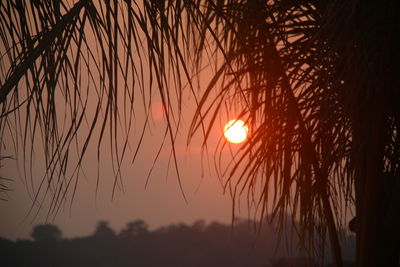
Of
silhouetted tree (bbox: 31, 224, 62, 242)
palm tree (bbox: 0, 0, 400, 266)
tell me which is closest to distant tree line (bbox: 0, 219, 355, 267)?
silhouetted tree (bbox: 31, 224, 62, 242)

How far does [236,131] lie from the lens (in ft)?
4.83

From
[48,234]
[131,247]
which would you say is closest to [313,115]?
[131,247]

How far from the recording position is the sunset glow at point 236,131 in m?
1.41

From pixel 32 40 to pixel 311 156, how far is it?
1.10m

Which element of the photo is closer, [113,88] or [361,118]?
[113,88]

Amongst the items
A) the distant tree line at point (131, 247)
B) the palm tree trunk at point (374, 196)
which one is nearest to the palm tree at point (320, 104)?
the palm tree trunk at point (374, 196)

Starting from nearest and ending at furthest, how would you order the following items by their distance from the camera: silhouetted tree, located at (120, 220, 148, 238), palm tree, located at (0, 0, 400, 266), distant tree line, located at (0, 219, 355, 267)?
1. palm tree, located at (0, 0, 400, 266)
2. distant tree line, located at (0, 219, 355, 267)
3. silhouetted tree, located at (120, 220, 148, 238)

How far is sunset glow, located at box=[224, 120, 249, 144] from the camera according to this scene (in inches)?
55.3

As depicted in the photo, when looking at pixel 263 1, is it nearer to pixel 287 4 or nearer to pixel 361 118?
pixel 287 4

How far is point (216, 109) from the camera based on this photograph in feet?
4.41

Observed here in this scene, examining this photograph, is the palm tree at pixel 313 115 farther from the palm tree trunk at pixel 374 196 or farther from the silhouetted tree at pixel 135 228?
the silhouetted tree at pixel 135 228

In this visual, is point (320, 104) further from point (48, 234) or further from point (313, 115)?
point (48, 234)

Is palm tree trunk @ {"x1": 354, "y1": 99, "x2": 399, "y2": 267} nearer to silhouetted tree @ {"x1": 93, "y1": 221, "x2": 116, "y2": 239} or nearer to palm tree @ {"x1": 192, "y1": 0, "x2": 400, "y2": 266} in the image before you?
palm tree @ {"x1": 192, "y1": 0, "x2": 400, "y2": 266}

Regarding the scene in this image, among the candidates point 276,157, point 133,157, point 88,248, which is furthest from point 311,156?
point 88,248
